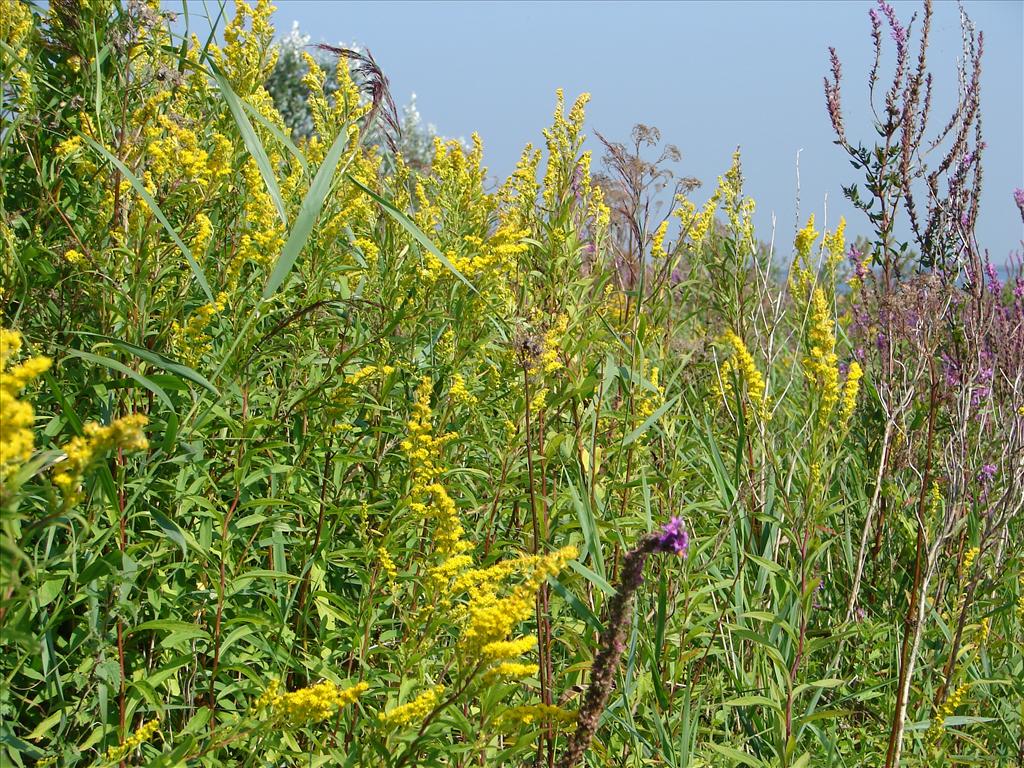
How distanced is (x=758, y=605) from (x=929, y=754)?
0.58 m

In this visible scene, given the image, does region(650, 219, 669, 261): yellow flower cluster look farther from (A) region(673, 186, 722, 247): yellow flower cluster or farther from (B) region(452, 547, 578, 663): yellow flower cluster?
(B) region(452, 547, 578, 663): yellow flower cluster

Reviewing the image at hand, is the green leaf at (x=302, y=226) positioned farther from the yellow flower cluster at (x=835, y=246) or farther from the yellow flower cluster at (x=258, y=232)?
the yellow flower cluster at (x=835, y=246)

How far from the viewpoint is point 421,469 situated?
234 centimetres

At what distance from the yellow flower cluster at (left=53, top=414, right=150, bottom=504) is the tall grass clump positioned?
32 centimetres

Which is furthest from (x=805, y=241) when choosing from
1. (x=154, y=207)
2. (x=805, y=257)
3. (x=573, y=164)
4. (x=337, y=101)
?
(x=154, y=207)

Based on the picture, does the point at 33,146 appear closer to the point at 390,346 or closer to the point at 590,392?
the point at 390,346

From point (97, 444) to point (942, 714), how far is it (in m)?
2.33

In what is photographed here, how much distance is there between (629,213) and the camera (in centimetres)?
332

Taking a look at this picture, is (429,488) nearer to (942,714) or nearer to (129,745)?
(129,745)

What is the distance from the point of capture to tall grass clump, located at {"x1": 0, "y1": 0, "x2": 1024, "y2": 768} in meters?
2.16

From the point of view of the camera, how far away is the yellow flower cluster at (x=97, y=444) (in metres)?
1.28

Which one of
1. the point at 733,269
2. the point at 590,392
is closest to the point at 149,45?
the point at 590,392

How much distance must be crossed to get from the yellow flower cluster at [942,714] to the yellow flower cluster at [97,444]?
2260 mm

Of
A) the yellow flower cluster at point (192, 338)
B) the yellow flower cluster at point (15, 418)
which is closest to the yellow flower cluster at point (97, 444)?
the yellow flower cluster at point (15, 418)
